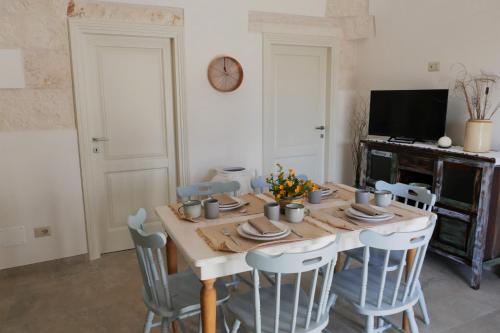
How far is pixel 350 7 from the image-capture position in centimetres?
427

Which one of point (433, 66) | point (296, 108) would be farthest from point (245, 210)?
point (433, 66)

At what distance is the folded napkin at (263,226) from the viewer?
6.10ft

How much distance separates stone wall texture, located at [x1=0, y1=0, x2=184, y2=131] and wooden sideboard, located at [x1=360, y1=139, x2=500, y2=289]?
296cm

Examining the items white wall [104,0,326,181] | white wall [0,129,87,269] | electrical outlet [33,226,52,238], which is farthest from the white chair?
electrical outlet [33,226,52,238]

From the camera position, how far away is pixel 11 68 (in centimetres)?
304

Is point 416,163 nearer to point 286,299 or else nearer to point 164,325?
point 286,299

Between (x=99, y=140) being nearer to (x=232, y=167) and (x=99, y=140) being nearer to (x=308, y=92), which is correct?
(x=232, y=167)

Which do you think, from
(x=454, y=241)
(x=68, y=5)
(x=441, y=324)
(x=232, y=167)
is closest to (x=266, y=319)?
(x=441, y=324)

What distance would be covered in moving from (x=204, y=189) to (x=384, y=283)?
1391 mm

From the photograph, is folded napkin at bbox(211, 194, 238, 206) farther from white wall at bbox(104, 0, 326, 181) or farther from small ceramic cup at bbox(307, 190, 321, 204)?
white wall at bbox(104, 0, 326, 181)

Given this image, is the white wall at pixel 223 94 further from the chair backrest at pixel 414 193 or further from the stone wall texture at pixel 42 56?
the chair backrest at pixel 414 193

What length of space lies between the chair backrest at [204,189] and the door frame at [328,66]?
1.42 m

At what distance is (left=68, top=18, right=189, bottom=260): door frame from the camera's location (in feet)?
10.6

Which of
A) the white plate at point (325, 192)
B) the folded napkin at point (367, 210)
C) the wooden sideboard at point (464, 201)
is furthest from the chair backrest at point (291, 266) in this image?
the wooden sideboard at point (464, 201)
